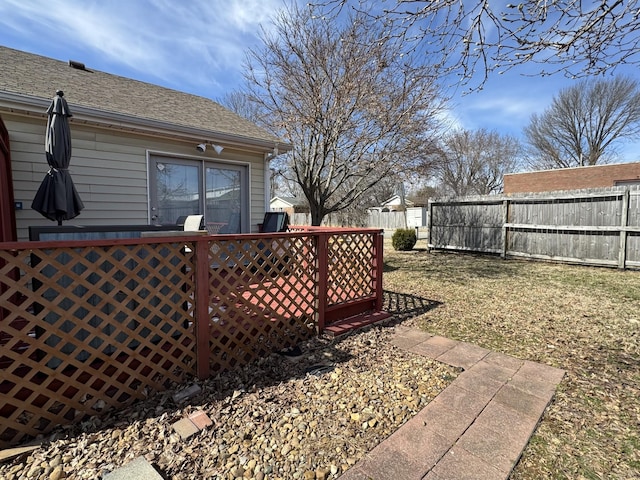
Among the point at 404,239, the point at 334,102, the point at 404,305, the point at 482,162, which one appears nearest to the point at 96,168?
the point at 404,305

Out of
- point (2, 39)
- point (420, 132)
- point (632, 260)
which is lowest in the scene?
point (632, 260)

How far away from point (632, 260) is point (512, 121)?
926 inches

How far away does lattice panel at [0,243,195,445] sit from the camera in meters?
2.04

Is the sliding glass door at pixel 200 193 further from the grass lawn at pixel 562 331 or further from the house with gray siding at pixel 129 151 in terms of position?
the grass lawn at pixel 562 331

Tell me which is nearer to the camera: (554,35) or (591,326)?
(554,35)

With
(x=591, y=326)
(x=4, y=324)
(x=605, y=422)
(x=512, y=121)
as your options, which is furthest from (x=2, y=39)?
(x=512, y=121)

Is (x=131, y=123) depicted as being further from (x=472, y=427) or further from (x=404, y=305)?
(x=472, y=427)

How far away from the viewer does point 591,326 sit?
13.5 ft

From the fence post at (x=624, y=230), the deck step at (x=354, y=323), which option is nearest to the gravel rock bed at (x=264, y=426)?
the deck step at (x=354, y=323)

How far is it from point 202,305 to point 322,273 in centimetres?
143

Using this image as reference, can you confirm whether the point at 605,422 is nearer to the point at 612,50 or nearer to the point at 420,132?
the point at 612,50

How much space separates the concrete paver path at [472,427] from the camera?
1.79 m

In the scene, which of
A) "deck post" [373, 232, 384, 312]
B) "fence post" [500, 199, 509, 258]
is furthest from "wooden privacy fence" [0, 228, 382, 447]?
"fence post" [500, 199, 509, 258]

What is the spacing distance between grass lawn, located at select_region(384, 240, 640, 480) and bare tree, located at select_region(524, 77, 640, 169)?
79.4 feet
